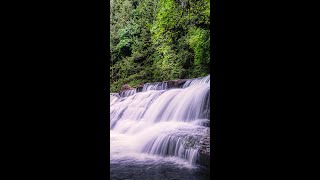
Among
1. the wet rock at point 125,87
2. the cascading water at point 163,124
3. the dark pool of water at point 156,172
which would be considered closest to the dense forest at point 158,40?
the wet rock at point 125,87

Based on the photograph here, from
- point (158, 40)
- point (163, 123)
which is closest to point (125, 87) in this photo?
point (158, 40)

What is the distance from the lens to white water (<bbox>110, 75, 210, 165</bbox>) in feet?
20.0

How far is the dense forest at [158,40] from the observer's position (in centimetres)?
1019

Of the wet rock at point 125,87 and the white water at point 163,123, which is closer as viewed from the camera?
the white water at point 163,123

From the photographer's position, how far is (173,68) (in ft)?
36.7

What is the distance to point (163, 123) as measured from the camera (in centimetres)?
757

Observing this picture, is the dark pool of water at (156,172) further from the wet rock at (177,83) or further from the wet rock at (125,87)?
the wet rock at (125,87)

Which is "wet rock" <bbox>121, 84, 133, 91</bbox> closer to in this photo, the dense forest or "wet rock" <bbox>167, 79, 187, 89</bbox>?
the dense forest

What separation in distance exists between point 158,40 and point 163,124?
547 cm

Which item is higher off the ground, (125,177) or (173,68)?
(173,68)
